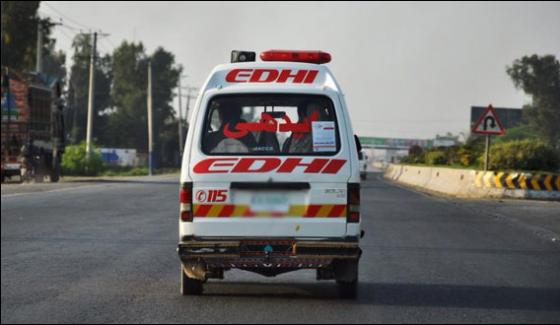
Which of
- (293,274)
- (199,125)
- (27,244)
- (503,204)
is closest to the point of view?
(199,125)

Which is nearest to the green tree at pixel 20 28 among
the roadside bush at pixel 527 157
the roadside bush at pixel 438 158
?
the roadside bush at pixel 438 158

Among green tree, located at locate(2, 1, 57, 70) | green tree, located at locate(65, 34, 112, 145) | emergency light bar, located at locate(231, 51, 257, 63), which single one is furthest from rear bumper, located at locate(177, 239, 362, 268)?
green tree, located at locate(65, 34, 112, 145)

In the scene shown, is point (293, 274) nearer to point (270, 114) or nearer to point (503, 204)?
point (270, 114)

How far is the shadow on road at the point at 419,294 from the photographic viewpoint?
27.0 ft

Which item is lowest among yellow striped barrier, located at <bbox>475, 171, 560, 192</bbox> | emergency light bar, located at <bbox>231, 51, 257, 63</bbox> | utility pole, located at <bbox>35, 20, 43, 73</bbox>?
yellow striped barrier, located at <bbox>475, 171, 560, 192</bbox>

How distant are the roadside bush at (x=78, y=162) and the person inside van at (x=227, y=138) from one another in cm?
4484

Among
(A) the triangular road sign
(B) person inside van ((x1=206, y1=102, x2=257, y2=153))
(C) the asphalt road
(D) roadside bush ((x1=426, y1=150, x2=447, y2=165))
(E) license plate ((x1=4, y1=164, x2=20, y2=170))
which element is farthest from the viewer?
(D) roadside bush ((x1=426, y1=150, x2=447, y2=165))

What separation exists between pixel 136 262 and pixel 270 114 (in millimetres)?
3599

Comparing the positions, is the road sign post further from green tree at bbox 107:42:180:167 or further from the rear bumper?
green tree at bbox 107:42:180:167

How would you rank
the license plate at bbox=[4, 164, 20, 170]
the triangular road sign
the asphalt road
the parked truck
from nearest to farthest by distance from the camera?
the asphalt road → the triangular road sign → the parked truck → the license plate at bbox=[4, 164, 20, 170]

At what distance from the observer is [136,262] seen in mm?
11125

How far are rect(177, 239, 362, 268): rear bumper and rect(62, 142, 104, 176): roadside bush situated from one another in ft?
149

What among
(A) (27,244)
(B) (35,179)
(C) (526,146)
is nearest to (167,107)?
(B) (35,179)

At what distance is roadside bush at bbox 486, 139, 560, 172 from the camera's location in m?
30.0
